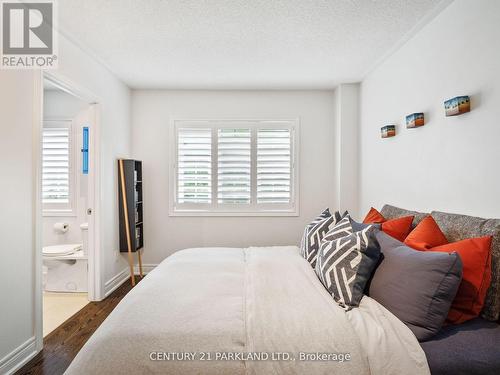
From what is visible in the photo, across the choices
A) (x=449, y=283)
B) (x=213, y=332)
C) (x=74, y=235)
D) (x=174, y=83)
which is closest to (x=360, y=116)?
(x=174, y=83)

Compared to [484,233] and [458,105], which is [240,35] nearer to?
[458,105]

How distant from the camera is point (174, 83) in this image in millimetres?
3707

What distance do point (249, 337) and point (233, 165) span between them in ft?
9.49

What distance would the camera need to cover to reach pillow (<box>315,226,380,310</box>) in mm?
1548

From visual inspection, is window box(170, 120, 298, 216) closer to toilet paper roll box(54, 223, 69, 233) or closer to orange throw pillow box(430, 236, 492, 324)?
toilet paper roll box(54, 223, 69, 233)

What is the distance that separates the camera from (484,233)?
5.12 feet

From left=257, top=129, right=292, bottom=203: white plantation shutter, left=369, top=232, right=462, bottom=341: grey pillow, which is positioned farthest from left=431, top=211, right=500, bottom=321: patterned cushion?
left=257, top=129, right=292, bottom=203: white plantation shutter

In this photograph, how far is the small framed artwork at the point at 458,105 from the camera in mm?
1859

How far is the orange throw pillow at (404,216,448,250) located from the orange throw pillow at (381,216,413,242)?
235 mm

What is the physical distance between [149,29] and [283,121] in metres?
2.11

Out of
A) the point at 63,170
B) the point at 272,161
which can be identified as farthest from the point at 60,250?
the point at 272,161

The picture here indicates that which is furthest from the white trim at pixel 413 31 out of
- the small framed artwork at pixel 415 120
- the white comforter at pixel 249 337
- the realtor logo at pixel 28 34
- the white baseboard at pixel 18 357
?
the white baseboard at pixel 18 357

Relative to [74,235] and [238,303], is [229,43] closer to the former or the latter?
[238,303]

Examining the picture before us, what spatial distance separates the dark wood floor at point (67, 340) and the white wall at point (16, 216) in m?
0.12
